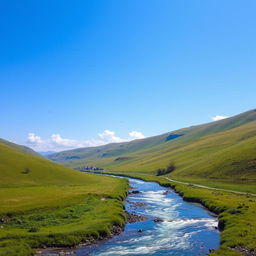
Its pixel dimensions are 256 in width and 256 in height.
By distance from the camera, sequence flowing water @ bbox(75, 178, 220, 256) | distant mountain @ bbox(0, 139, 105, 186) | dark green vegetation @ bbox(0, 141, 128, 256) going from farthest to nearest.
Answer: distant mountain @ bbox(0, 139, 105, 186) < dark green vegetation @ bbox(0, 141, 128, 256) < flowing water @ bbox(75, 178, 220, 256)

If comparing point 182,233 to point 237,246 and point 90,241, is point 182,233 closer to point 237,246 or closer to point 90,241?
point 237,246

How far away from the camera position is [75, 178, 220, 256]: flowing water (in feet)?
127

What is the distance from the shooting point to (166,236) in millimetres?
45875

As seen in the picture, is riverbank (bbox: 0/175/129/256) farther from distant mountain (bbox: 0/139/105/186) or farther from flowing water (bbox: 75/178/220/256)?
distant mountain (bbox: 0/139/105/186)

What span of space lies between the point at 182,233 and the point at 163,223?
7.67m

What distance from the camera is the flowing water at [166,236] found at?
127ft

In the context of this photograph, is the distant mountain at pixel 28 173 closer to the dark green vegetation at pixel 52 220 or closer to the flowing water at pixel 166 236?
the dark green vegetation at pixel 52 220

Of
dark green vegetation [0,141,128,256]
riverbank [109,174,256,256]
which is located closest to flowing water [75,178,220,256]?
riverbank [109,174,256,256]

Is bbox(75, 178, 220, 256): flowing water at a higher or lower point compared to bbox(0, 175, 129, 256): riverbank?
lower

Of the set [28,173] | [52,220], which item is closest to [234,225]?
[52,220]

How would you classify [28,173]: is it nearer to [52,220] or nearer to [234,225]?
[52,220]

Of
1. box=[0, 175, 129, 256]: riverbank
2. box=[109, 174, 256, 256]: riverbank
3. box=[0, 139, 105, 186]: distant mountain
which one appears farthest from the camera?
box=[0, 139, 105, 186]: distant mountain

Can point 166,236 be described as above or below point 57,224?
below

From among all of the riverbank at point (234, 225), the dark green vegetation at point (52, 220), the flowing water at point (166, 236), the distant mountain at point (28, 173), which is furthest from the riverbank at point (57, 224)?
the distant mountain at point (28, 173)
